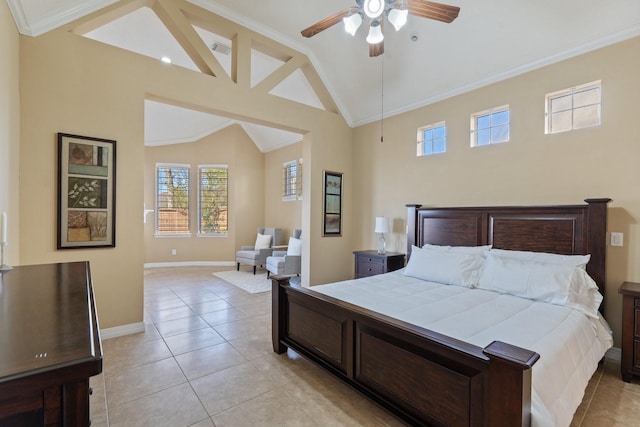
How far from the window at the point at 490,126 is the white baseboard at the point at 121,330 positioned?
4.57m

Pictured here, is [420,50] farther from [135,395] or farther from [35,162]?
[135,395]

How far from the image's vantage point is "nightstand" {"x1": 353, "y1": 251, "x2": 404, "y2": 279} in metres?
4.32

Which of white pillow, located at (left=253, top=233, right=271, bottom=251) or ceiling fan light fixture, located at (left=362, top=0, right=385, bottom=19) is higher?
ceiling fan light fixture, located at (left=362, top=0, right=385, bottom=19)

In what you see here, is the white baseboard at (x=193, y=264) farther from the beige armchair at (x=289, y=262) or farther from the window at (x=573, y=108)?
the window at (x=573, y=108)

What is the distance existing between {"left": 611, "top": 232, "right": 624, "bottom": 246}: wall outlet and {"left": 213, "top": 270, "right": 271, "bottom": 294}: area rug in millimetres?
4571

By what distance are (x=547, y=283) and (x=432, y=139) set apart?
249cm

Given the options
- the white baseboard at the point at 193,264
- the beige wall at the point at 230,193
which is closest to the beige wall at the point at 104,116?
the beige wall at the point at 230,193

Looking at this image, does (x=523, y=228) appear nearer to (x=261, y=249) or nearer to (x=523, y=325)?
(x=523, y=325)

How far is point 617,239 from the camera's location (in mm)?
2828

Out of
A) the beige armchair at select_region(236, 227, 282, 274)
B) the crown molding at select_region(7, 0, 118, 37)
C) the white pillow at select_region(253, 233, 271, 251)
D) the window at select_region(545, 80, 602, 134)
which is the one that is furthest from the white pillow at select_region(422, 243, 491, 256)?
the crown molding at select_region(7, 0, 118, 37)

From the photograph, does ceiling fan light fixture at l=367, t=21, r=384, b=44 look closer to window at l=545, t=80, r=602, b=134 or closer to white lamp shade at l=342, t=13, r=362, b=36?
white lamp shade at l=342, t=13, r=362, b=36

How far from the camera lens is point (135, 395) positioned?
223 cm

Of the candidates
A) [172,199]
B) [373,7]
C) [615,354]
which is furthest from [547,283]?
[172,199]

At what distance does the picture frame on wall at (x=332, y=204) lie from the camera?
203 inches
